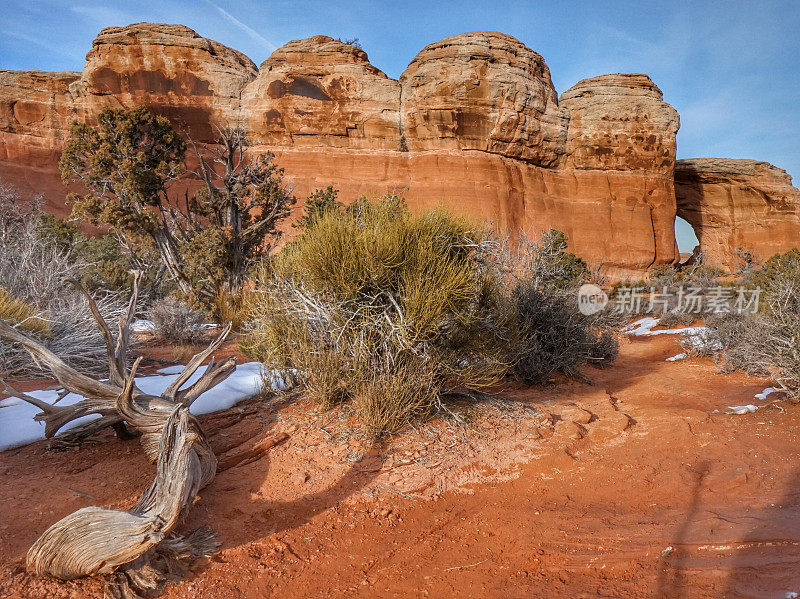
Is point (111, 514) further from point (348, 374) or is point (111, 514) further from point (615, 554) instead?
point (615, 554)

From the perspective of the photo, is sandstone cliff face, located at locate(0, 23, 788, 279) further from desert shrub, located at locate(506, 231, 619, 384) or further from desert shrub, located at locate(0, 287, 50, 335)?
desert shrub, located at locate(0, 287, 50, 335)

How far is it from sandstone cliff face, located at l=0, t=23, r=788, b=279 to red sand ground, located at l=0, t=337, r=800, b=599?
22.7 meters

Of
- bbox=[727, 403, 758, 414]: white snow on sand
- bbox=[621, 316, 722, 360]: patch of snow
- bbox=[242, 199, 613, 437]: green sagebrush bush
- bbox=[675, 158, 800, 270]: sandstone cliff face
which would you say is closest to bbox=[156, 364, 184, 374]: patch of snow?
bbox=[242, 199, 613, 437]: green sagebrush bush

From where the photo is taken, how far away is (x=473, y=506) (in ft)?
10.8

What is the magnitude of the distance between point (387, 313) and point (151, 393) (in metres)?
2.67

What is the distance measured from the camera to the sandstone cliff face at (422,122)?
26.0 meters

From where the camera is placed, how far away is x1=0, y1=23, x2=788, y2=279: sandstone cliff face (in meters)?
26.0

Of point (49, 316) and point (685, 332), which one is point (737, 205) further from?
point (49, 316)

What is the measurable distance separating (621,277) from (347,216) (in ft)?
94.0

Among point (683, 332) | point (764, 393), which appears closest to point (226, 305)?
point (764, 393)

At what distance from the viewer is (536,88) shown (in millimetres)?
27859

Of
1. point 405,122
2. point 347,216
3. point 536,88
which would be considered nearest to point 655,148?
point 536,88

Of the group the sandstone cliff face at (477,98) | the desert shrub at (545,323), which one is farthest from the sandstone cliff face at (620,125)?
the desert shrub at (545,323)

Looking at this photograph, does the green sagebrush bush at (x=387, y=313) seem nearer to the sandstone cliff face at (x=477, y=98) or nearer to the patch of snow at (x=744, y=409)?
the patch of snow at (x=744, y=409)
